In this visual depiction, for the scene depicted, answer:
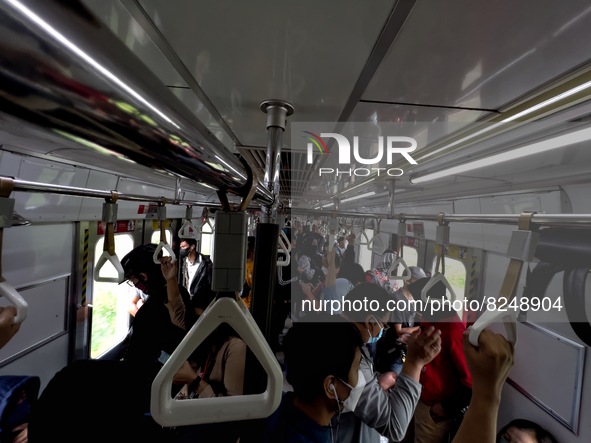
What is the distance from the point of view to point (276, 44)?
92cm

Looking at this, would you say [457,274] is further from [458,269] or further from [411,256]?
[411,256]

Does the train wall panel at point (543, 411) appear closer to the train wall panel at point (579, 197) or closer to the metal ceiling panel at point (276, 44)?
the train wall panel at point (579, 197)

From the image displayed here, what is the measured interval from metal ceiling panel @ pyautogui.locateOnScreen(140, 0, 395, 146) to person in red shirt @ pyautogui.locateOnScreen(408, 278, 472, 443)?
2585 mm

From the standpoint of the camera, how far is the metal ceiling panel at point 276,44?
761mm

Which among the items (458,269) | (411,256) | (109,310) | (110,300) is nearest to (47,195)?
(110,300)

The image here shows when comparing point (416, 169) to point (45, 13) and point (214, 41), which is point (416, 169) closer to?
point (214, 41)

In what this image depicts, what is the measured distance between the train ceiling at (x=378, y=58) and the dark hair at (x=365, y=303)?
198cm

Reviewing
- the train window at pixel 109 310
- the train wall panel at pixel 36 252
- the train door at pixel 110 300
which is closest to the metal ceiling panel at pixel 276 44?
the train wall panel at pixel 36 252

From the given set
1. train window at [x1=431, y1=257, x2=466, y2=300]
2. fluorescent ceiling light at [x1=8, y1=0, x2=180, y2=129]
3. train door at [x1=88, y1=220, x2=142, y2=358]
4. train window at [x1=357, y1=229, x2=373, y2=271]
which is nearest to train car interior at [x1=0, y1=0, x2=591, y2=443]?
fluorescent ceiling light at [x1=8, y1=0, x2=180, y2=129]

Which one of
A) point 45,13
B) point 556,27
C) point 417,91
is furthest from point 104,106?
point 417,91

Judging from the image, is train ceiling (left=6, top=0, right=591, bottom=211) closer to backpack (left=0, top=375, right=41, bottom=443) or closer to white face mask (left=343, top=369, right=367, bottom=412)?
white face mask (left=343, top=369, right=367, bottom=412)

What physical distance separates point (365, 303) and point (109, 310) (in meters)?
4.37

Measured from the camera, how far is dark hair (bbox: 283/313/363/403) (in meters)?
1.85

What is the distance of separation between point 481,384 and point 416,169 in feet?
7.24
